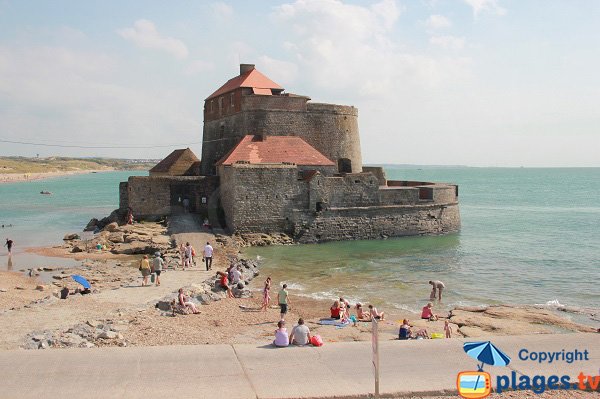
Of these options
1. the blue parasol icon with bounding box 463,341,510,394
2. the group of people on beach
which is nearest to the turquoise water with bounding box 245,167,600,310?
the group of people on beach

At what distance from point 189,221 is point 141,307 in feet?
47.5

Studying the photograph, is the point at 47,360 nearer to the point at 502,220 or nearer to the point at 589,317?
the point at 589,317

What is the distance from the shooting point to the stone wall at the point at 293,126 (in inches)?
1240

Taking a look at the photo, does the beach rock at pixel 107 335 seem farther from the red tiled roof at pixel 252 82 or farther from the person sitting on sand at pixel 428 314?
the red tiled roof at pixel 252 82

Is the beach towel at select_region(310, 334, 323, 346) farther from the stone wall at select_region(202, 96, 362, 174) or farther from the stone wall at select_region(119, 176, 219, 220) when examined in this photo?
the stone wall at select_region(202, 96, 362, 174)

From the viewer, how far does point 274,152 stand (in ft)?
96.3

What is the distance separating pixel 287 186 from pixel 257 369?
19.1 meters

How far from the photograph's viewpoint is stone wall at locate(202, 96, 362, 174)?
103ft

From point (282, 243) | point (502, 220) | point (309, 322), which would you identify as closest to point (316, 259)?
point (282, 243)

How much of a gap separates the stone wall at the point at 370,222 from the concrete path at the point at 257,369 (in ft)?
58.5

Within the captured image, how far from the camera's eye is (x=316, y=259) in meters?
24.1

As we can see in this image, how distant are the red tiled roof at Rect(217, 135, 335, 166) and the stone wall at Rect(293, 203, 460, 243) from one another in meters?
2.98
